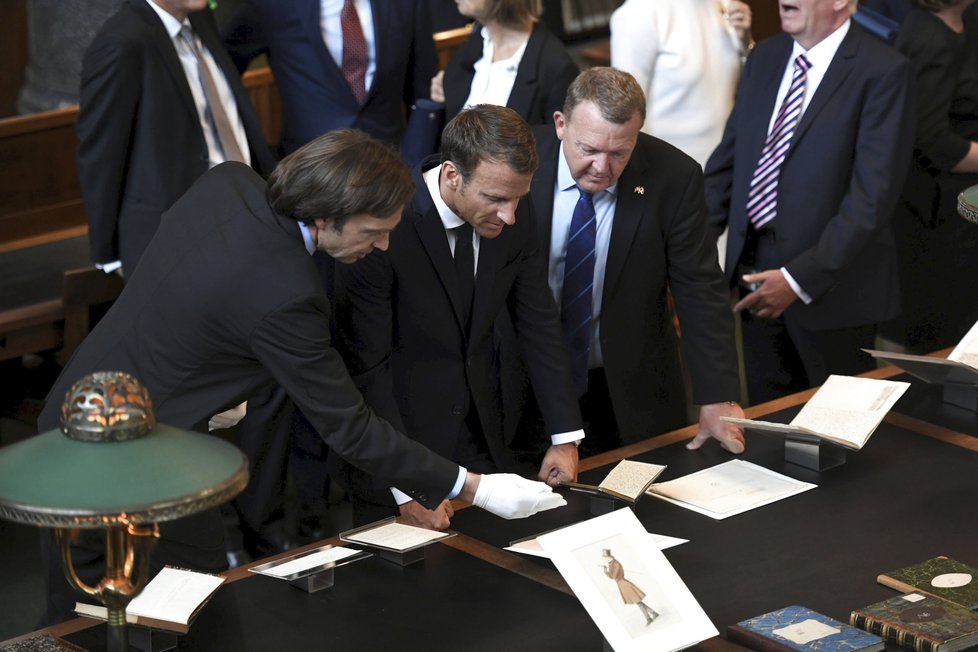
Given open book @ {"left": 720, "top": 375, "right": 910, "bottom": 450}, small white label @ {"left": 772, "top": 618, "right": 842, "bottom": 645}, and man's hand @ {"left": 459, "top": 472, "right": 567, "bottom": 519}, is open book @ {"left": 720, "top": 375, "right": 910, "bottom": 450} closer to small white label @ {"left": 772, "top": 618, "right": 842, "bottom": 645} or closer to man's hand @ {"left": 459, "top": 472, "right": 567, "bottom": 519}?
man's hand @ {"left": 459, "top": 472, "right": 567, "bottom": 519}

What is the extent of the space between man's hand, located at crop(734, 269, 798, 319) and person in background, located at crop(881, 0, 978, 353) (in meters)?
1.05

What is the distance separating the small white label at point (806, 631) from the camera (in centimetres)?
273

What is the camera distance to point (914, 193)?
6090mm

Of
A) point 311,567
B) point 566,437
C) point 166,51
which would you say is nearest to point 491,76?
point 166,51

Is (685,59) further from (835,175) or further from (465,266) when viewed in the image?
(465,266)

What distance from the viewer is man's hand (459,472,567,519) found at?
328 cm

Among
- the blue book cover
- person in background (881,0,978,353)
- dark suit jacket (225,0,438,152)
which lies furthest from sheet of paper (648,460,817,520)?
dark suit jacket (225,0,438,152)

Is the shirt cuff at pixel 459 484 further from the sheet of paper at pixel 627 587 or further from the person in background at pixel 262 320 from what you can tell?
the sheet of paper at pixel 627 587

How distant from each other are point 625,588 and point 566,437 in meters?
1.03

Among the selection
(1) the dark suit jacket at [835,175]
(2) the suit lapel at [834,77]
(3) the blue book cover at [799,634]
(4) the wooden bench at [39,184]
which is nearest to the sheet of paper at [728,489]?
(3) the blue book cover at [799,634]

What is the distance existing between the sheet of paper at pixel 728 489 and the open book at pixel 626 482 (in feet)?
0.23

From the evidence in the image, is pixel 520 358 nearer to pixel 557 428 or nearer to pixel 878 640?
pixel 557 428

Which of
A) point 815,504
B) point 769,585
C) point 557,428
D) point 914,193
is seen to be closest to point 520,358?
point 557,428

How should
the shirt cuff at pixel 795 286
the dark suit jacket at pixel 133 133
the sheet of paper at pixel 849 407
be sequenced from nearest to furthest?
the sheet of paper at pixel 849 407 < the dark suit jacket at pixel 133 133 < the shirt cuff at pixel 795 286
